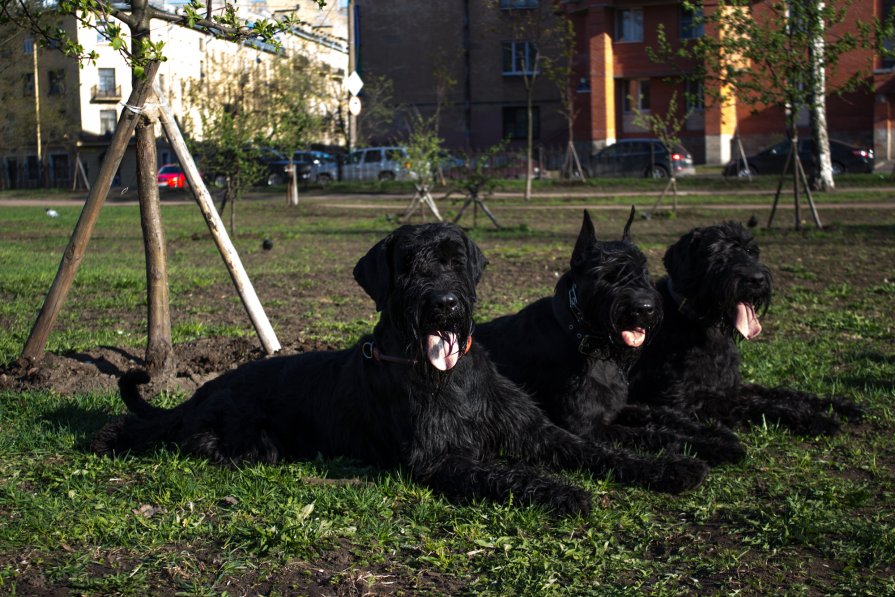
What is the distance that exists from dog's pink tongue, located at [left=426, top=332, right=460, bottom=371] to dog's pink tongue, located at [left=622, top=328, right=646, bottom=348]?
918 millimetres

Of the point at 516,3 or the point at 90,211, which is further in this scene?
the point at 516,3

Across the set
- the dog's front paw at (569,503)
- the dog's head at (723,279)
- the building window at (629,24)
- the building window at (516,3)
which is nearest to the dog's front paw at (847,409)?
the dog's head at (723,279)

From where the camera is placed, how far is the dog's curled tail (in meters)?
5.58

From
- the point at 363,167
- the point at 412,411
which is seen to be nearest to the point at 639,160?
the point at 363,167

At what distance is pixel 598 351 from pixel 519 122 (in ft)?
182

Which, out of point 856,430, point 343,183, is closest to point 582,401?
point 856,430

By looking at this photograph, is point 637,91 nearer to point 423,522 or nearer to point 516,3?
point 516,3

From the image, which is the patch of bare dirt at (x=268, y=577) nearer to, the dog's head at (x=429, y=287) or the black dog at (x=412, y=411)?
the black dog at (x=412, y=411)

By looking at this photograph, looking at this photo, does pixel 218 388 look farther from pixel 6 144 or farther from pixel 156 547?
pixel 6 144

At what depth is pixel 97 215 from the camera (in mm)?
7203

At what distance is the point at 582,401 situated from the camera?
5301 mm

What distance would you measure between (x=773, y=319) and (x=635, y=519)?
5873 millimetres

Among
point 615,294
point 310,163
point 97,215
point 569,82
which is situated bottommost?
point 615,294

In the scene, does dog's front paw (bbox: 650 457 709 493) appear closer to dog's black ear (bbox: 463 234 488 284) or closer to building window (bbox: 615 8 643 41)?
dog's black ear (bbox: 463 234 488 284)
